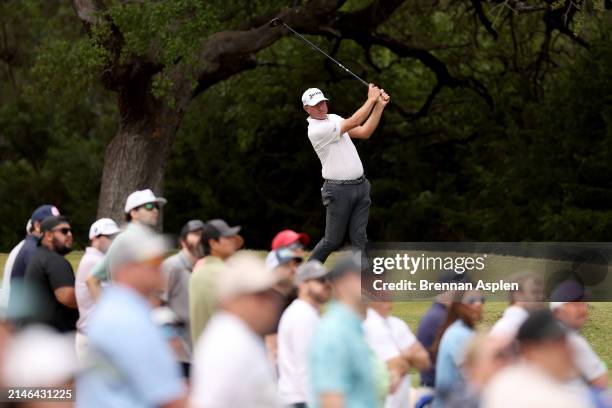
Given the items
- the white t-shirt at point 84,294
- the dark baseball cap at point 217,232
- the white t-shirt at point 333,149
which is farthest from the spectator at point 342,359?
the white t-shirt at point 333,149

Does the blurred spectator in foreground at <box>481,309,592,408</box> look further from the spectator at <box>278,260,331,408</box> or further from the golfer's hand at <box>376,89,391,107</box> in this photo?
the golfer's hand at <box>376,89,391,107</box>

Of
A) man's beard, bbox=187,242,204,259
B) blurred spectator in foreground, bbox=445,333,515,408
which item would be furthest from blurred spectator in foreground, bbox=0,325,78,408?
man's beard, bbox=187,242,204,259

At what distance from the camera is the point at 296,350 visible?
8031 millimetres

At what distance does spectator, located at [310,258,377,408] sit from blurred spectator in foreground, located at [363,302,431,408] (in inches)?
49.7

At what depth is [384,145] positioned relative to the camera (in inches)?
1470

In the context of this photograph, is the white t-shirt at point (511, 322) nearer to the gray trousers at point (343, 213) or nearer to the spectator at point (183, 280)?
the spectator at point (183, 280)

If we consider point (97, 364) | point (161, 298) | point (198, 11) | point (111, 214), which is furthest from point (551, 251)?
point (97, 364)

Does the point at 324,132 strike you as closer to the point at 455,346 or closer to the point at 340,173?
the point at 340,173

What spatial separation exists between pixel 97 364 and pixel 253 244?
1299 inches

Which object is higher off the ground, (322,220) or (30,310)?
(322,220)

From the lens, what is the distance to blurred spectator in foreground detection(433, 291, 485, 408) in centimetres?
800

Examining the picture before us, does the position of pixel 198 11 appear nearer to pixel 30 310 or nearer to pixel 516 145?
pixel 516 145

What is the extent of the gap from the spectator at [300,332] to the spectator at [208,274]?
588 mm

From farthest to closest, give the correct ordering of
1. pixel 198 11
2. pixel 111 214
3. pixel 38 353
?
pixel 111 214 → pixel 198 11 → pixel 38 353
